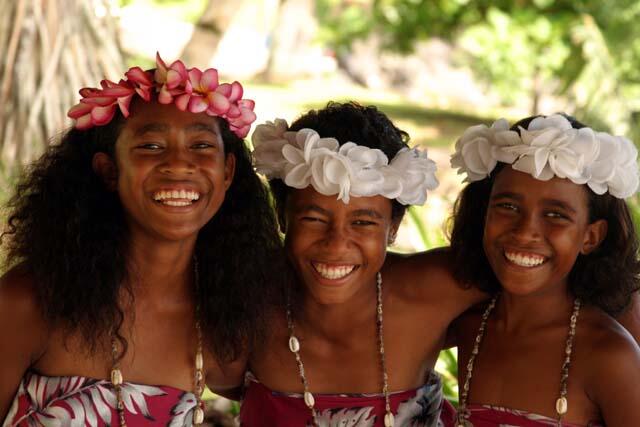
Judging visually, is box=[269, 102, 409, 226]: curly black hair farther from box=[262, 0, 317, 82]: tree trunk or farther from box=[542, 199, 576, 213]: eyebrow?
box=[262, 0, 317, 82]: tree trunk

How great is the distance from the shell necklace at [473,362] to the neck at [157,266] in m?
0.89

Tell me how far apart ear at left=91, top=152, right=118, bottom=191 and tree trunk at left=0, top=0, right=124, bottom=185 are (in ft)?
8.12

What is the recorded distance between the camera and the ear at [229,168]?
2660 mm

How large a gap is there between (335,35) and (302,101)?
2.82 m

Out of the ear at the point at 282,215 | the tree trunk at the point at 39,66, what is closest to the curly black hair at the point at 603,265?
the ear at the point at 282,215

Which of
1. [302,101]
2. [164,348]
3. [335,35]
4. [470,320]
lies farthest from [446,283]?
[335,35]

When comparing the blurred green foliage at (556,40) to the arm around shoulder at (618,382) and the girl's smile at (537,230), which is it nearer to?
the girl's smile at (537,230)

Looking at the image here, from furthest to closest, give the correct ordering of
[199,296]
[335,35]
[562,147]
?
[335,35] → [199,296] → [562,147]

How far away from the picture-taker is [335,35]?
43.9ft

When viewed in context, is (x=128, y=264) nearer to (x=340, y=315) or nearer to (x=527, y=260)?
(x=340, y=315)

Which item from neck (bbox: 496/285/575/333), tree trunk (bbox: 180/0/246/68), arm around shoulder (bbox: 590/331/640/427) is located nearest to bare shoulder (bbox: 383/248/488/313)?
neck (bbox: 496/285/575/333)

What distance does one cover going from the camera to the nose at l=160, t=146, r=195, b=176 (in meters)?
2.43

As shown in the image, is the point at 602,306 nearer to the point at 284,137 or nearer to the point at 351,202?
the point at 351,202

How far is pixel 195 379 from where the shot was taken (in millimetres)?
2660
